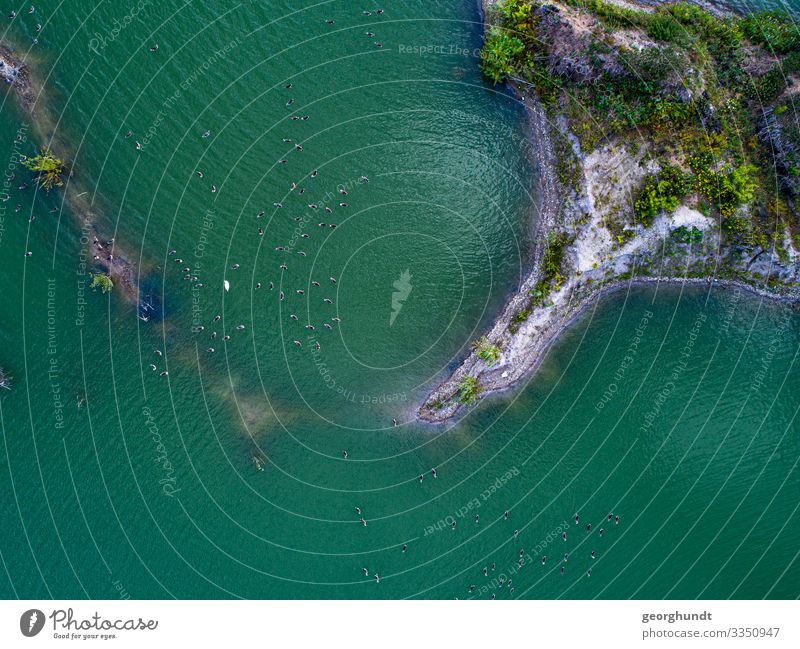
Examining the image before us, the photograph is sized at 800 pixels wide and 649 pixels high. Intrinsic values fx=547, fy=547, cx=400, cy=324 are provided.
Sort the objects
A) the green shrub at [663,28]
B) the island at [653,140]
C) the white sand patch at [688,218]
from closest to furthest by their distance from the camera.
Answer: the green shrub at [663,28]
the island at [653,140]
the white sand patch at [688,218]

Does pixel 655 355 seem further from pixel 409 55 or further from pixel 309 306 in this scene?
pixel 409 55

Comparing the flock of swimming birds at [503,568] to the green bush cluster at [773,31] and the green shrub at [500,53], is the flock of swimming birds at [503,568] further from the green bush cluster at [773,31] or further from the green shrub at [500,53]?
the green bush cluster at [773,31]

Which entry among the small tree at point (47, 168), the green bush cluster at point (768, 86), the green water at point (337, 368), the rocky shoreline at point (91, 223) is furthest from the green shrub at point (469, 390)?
the small tree at point (47, 168)

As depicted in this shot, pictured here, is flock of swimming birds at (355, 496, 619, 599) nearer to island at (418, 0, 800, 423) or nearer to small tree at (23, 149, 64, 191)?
island at (418, 0, 800, 423)

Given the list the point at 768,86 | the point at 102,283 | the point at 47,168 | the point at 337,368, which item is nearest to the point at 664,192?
the point at 768,86

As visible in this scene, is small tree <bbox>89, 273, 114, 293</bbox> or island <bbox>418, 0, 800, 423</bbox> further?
small tree <bbox>89, 273, 114, 293</bbox>

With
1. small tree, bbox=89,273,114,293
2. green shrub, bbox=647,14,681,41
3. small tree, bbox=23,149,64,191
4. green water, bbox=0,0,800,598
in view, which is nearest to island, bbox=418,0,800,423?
green shrub, bbox=647,14,681,41
